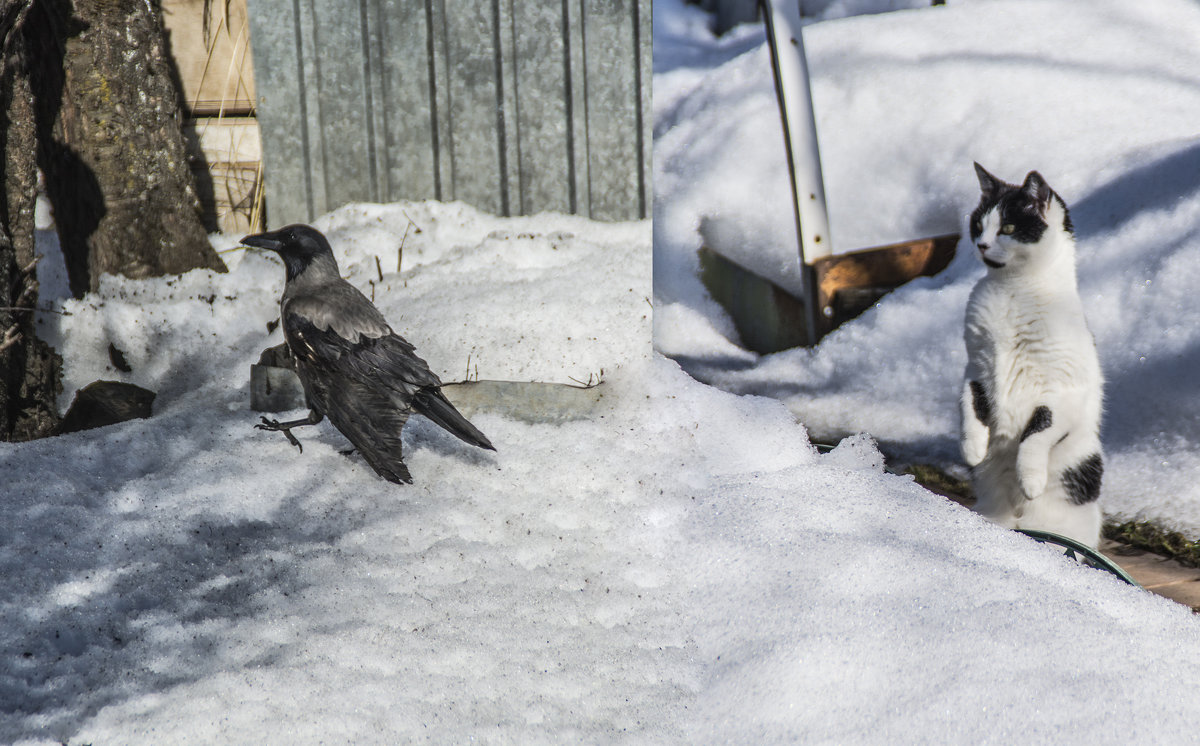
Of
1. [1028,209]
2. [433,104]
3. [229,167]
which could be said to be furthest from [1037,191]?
[229,167]

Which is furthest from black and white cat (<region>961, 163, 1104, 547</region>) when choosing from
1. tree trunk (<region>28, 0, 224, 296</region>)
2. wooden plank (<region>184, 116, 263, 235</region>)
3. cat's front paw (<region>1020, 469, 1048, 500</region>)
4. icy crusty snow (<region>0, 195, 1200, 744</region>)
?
tree trunk (<region>28, 0, 224, 296</region>)

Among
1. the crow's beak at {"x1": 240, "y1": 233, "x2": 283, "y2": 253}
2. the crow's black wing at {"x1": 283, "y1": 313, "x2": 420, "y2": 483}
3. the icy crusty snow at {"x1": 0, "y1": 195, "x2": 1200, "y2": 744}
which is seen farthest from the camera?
the crow's beak at {"x1": 240, "y1": 233, "x2": 283, "y2": 253}

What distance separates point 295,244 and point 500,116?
910 millimetres

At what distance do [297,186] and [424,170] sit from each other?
44 cm

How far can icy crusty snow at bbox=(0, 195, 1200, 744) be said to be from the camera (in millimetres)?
1403

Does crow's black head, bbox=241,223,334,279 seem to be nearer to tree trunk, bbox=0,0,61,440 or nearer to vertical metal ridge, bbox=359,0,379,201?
vertical metal ridge, bbox=359,0,379,201

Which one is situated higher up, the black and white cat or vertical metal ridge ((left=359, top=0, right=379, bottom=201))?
vertical metal ridge ((left=359, top=0, right=379, bottom=201))

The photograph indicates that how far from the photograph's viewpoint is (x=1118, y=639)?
1.57 meters

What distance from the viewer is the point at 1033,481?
2.05 metres

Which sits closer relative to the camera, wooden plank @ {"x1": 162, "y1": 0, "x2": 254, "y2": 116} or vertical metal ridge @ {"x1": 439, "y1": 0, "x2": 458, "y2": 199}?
vertical metal ridge @ {"x1": 439, "y1": 0, "x2": 458, "y2": 199}

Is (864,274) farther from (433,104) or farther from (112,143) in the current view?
(112,143)

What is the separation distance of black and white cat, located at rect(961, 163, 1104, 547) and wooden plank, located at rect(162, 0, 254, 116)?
2.47 metres

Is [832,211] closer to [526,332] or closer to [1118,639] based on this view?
[526,332]

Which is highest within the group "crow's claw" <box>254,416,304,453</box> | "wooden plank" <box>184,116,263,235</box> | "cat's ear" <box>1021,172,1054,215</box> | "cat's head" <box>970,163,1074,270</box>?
"wooden plank" <box>184,116,263,235</box>
